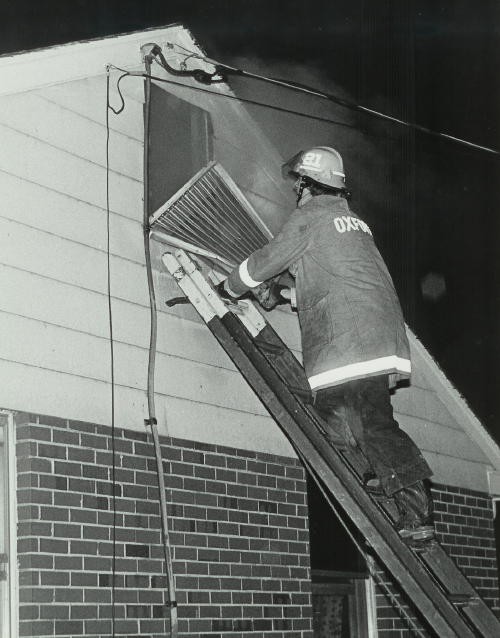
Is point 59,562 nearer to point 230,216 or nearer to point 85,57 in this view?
point 230,216

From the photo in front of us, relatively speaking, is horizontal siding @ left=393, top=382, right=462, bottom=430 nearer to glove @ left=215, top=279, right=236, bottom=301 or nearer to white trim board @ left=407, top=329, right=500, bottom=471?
white trim board @ left=407, top=329, right=500, bottom=471

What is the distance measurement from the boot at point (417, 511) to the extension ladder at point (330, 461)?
0.25 feet

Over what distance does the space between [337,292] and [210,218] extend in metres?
1.44

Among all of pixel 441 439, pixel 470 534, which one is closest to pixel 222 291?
pixel 441 439

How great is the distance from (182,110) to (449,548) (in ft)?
14.2

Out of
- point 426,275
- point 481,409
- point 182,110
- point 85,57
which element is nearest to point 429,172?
point 426,275

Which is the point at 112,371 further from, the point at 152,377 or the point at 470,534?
the point at 470,534

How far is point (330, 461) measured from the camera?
567 cm

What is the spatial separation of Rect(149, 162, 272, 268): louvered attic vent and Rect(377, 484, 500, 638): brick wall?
314cm

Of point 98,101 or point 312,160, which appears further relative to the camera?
point 98,101

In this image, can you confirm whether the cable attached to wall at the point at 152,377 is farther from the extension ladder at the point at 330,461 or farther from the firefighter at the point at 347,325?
the firefighter at the point at 347,325

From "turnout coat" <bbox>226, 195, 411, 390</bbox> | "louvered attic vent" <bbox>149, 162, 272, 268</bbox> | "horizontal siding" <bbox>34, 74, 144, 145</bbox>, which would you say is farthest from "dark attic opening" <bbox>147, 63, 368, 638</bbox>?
"turnout coat" <bbox>226, 195, 411, 390</bbox>

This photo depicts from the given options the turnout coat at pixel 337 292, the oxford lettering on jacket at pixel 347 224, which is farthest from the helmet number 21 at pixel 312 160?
the oxford lettering on jacket at pixel 347 224

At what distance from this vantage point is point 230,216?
686 cm
